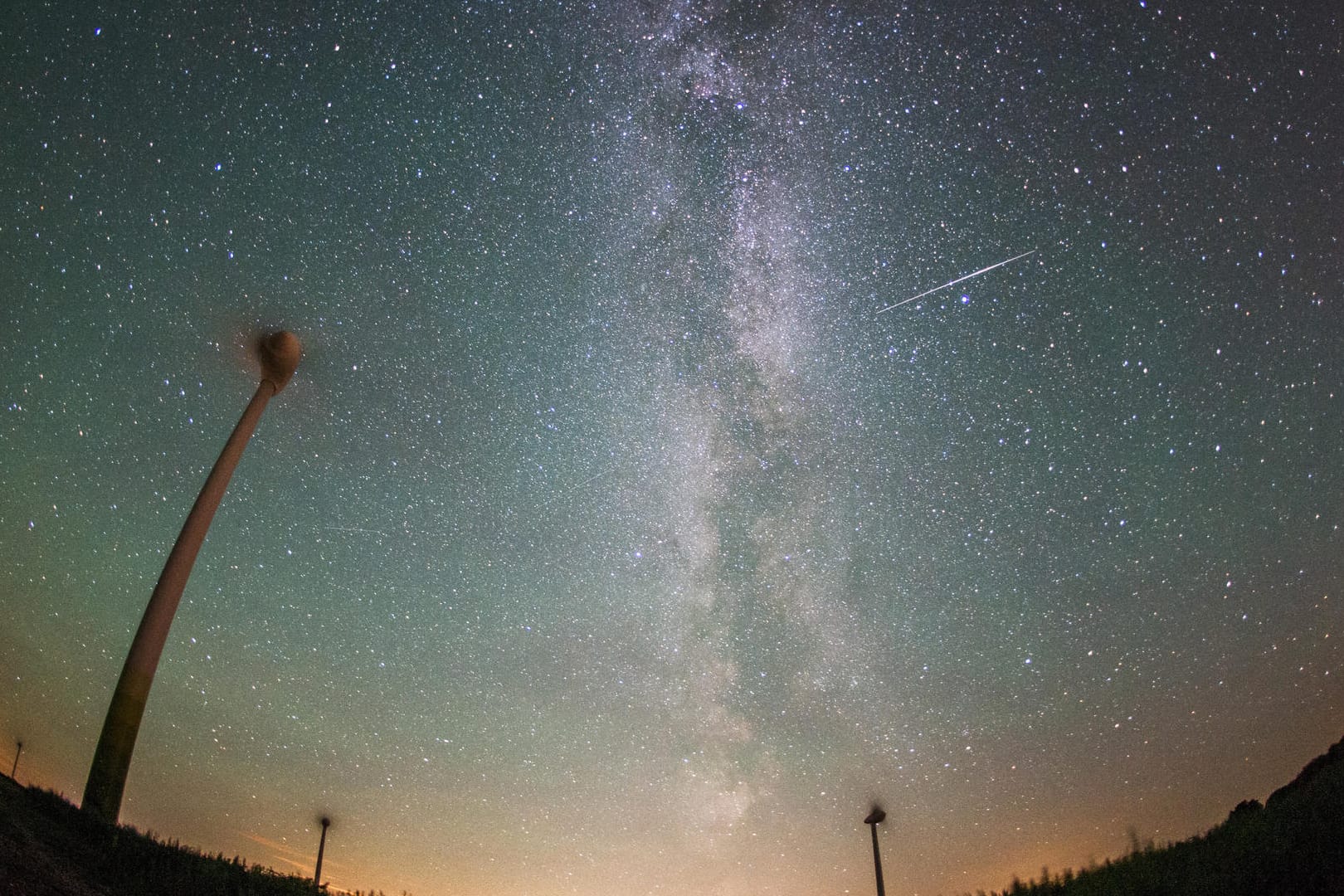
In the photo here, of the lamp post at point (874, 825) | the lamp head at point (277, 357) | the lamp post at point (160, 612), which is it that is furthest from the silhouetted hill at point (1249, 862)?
the lamp head at point (277, 357)

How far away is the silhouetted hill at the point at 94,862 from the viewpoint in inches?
257

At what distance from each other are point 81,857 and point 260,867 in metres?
3.26

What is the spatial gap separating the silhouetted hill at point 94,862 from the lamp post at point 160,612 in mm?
5378

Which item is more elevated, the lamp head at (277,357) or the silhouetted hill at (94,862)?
the lamp head at (277,357)

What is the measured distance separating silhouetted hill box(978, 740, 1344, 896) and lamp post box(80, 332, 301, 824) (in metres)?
19.5

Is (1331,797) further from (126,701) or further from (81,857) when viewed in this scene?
(126,701)

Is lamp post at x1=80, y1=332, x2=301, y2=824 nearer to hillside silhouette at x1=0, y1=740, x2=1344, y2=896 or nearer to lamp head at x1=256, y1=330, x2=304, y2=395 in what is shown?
lamp head at x1=256, y1=330, x2=304, y2=395

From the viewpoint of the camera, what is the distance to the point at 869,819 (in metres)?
18.2

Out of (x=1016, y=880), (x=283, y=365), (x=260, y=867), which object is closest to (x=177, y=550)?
(x=283, y=365)

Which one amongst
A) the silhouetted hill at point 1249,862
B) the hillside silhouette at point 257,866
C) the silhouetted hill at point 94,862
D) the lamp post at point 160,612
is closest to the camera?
the silhouetted hill at point 94,862

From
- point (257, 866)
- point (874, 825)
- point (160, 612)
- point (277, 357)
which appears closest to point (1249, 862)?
point (874, 825)

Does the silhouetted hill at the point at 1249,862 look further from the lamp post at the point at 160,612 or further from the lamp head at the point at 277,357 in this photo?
the lamp head at the point at 277,357

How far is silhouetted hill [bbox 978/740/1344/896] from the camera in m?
7.64

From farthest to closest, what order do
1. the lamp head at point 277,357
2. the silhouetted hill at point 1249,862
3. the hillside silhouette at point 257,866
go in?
the lamp head at point 277,357
the silhouetted hill at point 1249,862
the hillside silhouette at point 257,866
